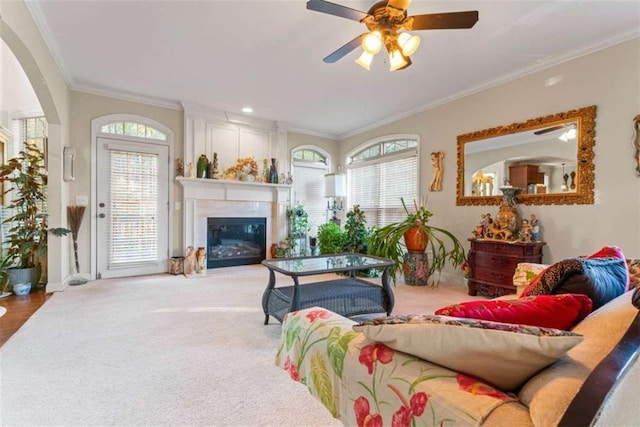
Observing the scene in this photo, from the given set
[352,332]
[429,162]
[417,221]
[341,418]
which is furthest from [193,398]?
[429,162]

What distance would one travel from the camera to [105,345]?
7.53 feet

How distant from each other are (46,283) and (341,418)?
179 inches

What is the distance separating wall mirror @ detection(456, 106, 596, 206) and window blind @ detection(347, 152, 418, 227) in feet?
3.25

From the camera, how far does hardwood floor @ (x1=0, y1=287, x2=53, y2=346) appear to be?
2.58 m

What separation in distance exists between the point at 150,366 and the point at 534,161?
4243 mm

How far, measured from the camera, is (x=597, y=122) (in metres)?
3.08

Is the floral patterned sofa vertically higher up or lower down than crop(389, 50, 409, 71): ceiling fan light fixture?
lower down

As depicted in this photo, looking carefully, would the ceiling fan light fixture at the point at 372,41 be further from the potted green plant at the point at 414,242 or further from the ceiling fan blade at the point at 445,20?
the potted green plant at the point at 414,242

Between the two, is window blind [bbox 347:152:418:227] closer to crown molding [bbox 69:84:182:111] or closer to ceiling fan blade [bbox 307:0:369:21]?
ceiling fan blade [bbox 307:0:369:21]

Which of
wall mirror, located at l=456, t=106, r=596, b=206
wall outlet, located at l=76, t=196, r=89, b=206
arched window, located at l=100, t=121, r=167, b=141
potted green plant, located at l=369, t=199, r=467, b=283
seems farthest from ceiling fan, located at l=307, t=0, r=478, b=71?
wall outlet, located at l=76, t=196, r=89, b=206

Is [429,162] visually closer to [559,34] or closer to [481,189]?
[481,189]

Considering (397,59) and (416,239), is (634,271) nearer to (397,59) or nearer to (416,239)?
(397,59)

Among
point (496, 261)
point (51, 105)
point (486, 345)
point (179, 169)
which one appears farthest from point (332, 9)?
point (179, 169)

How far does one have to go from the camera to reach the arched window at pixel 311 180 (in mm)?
6387
